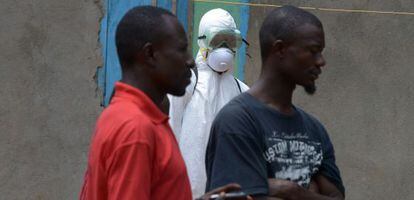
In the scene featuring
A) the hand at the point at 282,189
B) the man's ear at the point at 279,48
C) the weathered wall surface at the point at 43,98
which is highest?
the man's ear at the point at 279,48

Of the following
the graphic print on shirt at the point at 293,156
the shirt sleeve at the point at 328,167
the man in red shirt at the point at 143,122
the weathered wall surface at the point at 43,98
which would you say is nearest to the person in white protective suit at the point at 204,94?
the weathered wall surface at the point at 43,98

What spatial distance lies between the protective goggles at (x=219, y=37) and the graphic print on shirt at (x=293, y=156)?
2141mm

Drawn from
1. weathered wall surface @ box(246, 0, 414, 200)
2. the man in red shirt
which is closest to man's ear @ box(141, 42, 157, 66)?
the man in red shirt

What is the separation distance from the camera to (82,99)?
242 inches

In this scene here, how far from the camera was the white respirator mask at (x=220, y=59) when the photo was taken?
499 cm

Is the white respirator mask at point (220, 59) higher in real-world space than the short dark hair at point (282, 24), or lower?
lower

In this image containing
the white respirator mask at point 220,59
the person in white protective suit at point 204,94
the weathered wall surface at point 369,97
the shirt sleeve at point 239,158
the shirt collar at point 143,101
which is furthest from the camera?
the weathered wall surface at point 369,97

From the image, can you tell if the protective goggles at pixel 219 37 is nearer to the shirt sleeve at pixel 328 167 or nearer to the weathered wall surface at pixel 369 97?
the weathered wall surface at pixel 369 97

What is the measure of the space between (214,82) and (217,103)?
0.49 feet

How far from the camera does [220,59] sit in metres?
4.98

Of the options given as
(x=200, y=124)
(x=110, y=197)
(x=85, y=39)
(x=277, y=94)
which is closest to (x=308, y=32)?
(x=277, y=94)

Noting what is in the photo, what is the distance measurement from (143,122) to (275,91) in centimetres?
71

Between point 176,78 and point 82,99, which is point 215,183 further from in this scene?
point 82,99

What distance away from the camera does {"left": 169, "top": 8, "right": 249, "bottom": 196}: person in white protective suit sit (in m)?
4.68
